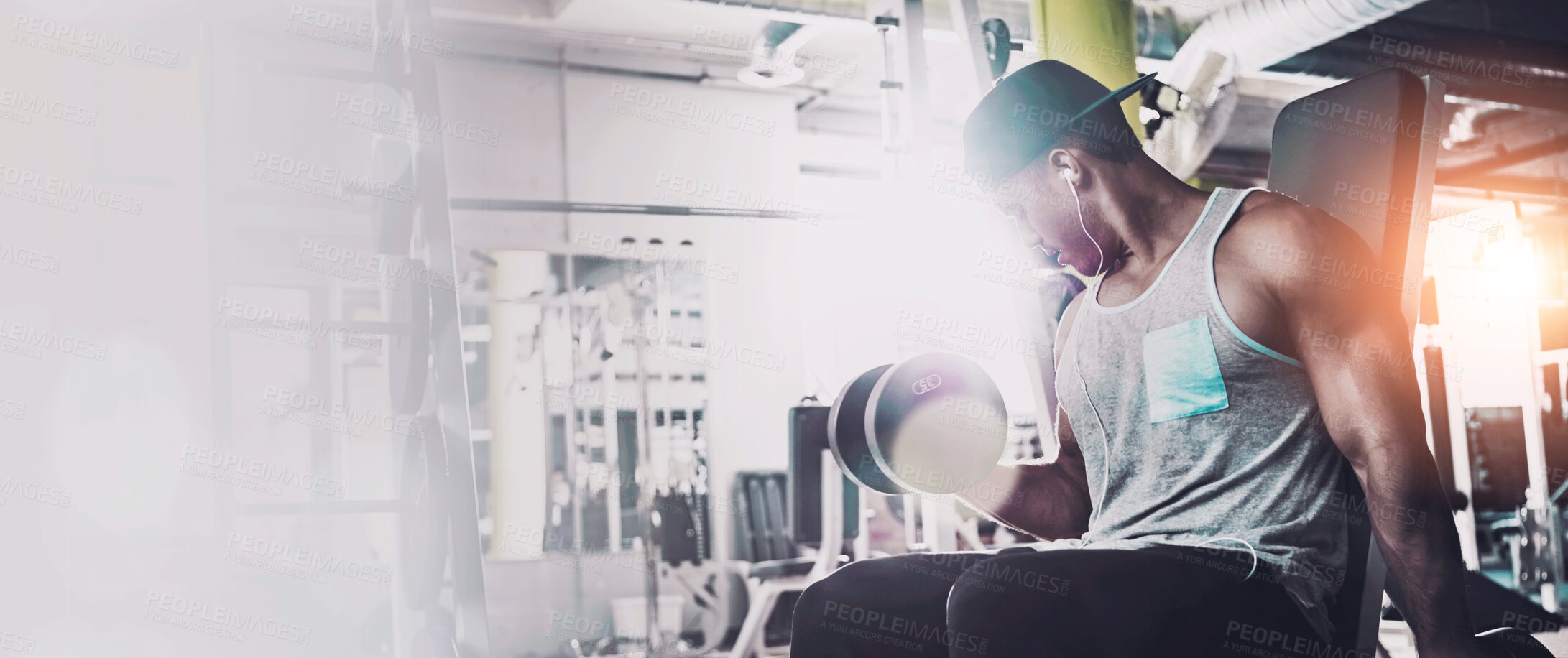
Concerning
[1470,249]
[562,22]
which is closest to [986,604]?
[562,22]

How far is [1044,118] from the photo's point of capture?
5.04 ft

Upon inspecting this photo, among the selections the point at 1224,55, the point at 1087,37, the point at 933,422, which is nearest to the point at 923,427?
the point at 933,422

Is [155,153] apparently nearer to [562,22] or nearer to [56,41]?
[56,41]

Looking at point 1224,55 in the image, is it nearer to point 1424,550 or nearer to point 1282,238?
point 1282,238

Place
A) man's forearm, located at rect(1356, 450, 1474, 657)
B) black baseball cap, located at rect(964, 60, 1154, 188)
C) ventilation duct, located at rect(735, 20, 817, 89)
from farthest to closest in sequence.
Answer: ventilation duct, located at rect(735, 20, 817, 89), black baseball cap, located at rect(964, 60, 1154, 188), man's forearm, located at rect(1356, 450, 1474, 657)

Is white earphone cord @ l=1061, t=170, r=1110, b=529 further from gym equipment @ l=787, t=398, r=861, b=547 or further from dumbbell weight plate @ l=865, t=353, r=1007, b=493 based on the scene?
gym equipment @ l=787, t=398, r=861, b=547

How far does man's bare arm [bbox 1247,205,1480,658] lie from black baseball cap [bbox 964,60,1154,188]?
0.92 feet

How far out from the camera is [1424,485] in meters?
1.19

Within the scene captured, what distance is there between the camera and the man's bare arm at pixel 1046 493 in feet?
5.57

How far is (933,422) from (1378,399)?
588 millimetres

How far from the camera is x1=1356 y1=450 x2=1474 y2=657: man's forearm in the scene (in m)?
1.17

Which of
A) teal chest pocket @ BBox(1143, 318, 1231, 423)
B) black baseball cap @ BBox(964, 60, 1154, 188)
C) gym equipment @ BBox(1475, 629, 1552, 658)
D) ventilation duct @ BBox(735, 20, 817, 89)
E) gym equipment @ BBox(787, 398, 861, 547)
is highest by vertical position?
ventilation duct @ BBox(735, 20, 817, 89)

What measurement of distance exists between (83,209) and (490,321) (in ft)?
8.03

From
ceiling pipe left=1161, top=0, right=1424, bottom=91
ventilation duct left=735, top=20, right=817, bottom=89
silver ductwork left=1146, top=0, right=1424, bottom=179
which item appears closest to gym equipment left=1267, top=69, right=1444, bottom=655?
silver ductwork left=1146, top=0, right=1424, bottom=179
